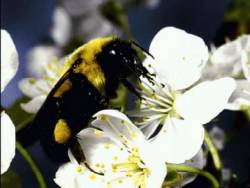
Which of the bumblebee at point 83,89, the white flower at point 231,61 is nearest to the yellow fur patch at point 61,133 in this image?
the bumblebee at point 83,89

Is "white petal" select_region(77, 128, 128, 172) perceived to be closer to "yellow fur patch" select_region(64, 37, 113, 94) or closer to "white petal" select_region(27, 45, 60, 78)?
"yellow fur patch" select_region(64, 37, 113, 94)

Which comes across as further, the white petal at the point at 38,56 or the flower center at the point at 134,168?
the white petal at the point at 38,56

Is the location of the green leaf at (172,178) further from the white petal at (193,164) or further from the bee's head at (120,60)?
the bee's head at (120,60)

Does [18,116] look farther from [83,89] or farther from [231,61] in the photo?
[231,61]

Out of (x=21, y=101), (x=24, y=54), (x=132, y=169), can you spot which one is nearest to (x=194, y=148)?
(x=132, y=169)

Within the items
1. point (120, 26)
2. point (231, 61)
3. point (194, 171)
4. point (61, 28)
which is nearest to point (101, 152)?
point (194, 171)

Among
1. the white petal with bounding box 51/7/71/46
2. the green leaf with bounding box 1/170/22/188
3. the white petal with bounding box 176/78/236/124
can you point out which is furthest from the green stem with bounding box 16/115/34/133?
the white petal with bounding box 51/7/71/46
